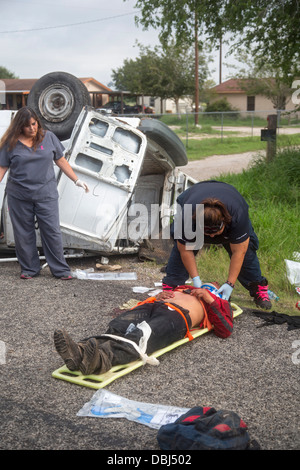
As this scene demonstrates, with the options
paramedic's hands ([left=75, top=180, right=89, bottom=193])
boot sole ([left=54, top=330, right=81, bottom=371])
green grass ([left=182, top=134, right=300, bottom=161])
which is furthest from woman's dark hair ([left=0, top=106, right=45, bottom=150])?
green grass ([left=182, top=134, right=300, bottom=161])

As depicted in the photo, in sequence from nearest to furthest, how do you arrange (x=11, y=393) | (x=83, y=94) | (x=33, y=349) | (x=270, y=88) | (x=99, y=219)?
1. (x=11, y=393)
2. (x=33, y=349)
3. (x=99, y=219)
4. (x=83, y=94)
5. (x=270, y=88)

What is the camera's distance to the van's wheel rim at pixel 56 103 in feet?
26.3

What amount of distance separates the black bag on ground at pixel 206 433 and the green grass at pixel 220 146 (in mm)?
17414

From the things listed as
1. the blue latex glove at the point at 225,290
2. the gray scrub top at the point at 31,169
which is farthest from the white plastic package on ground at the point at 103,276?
the blue latex glove at the point at 225,290

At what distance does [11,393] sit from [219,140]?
23.5m

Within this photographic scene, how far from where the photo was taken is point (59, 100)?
8.05m

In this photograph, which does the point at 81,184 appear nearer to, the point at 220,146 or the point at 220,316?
the point at 220,316

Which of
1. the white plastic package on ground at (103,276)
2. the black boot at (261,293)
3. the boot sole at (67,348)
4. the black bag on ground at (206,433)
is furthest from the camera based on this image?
the white plastic package on ground at (103,276)

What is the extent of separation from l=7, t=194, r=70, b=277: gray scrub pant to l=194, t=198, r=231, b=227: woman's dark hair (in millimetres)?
2746

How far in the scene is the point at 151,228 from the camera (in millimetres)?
8875

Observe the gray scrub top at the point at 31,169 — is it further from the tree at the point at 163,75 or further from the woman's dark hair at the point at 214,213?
the tree at the point at 163,75

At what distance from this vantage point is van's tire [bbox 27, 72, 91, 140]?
7.98 m

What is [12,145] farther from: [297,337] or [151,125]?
[297,337]

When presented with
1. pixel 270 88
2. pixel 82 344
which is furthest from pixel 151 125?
pixel 270 88
